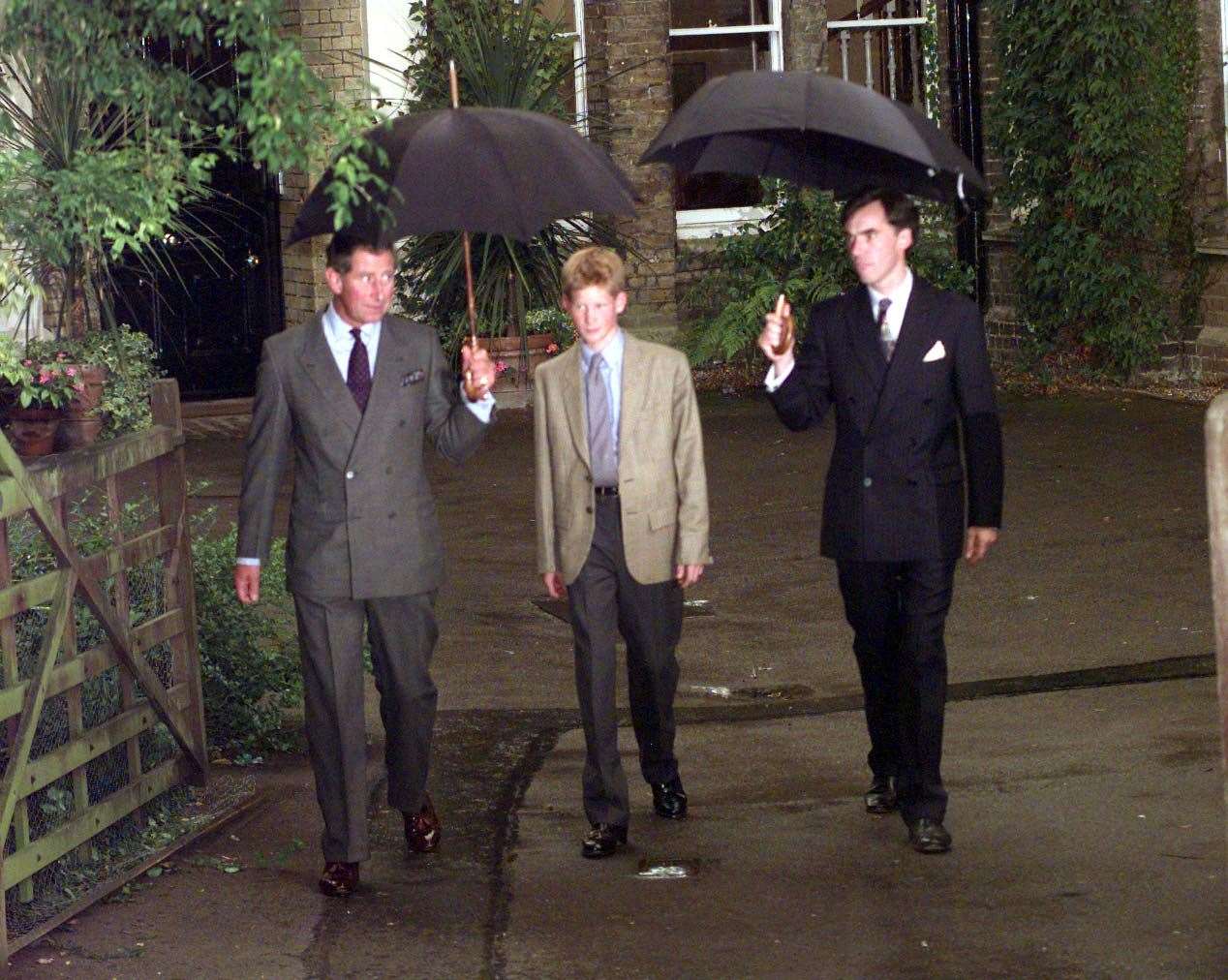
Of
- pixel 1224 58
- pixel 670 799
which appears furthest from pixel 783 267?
pixel 670 799

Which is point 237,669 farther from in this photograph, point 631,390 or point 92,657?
point 631,390

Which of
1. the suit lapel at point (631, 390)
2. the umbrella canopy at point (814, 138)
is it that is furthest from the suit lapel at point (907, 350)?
the suit lapel at point (631, 390)

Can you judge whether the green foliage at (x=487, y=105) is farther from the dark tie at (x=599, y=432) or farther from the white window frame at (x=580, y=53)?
the dark tie at (x=599, y=432)

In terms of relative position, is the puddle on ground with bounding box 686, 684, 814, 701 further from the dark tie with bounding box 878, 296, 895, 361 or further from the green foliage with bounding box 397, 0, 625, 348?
the green foliage with bounding box 397, 0, 625, 348

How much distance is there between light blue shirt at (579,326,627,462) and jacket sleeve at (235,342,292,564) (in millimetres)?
844

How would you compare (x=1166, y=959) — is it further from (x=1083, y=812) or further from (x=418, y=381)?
(x=418, y=381)

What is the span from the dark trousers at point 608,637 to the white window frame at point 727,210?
36.0 ft

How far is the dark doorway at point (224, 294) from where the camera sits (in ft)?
50.8

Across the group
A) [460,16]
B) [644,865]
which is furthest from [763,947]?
[460,16]

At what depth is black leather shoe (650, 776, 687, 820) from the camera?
6203 millimetres

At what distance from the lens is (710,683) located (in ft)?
26.6

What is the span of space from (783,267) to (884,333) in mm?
10150

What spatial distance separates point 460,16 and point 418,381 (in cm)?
1011

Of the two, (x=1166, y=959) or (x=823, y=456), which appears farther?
(x=823, y=456)
